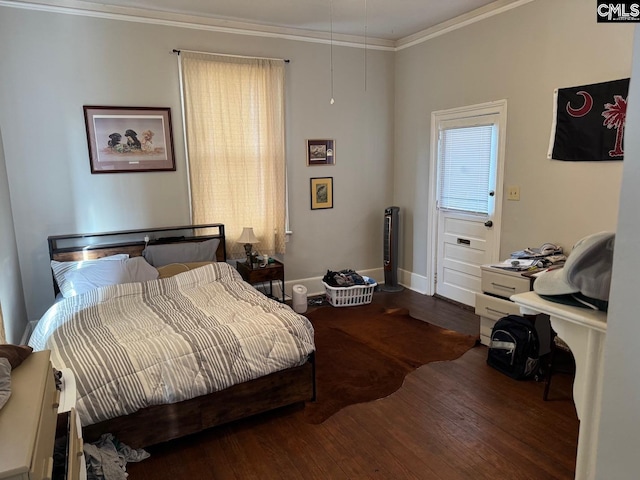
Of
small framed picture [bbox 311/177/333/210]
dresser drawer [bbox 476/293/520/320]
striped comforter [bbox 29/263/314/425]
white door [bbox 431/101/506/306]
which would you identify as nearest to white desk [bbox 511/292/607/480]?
striped comforter [bbox 29/263/314/425]

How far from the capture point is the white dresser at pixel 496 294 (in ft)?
10.6

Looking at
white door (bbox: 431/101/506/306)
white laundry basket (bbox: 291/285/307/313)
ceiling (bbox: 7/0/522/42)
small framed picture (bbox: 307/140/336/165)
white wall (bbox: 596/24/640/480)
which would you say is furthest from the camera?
small framed picture (bbox: 307/140/336/165)

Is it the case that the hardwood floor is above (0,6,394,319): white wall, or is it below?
below

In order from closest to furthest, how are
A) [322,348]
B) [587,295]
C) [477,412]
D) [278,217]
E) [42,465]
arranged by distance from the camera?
[42,465] → [587,295] → [477,412] → [322,348] → [278,217]

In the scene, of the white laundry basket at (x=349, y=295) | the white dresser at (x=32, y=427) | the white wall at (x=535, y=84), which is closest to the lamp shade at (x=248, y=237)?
the white laundry basket at (x=349, y=295)

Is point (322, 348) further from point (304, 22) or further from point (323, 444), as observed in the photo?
point (304, 22)

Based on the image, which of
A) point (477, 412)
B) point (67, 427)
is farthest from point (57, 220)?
point (477, 412)

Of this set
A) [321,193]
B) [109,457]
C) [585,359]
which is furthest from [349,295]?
[585,359]

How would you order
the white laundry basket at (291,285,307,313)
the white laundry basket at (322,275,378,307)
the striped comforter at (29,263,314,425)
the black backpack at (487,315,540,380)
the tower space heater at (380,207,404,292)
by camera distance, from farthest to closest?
the tower space heater at (380,207,404,292) < the white laundry basket at (322,275,378,307) < the white laundry basket at (291,285,307,313) < the black backpack at (487,315,540,380) < the striped comforter at (29,263,314,425)

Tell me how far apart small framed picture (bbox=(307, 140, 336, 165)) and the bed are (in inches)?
75.7

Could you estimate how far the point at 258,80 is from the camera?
14.2 ft

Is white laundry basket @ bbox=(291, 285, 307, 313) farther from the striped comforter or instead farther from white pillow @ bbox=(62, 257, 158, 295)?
white pillow @ bbox=(62, 257, 158, 295)

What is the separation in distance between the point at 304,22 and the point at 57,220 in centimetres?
300

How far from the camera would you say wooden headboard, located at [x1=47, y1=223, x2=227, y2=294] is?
3.70 meters
